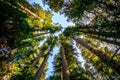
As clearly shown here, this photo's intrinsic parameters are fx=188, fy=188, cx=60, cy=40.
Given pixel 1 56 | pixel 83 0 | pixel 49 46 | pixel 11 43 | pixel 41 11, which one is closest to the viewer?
pixel 83 0

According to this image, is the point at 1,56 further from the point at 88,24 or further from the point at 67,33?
the point at 67,33

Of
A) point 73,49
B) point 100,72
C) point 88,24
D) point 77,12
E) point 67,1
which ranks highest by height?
point 67,1

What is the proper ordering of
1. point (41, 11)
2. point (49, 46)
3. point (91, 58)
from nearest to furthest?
point (91, 58)
point (41, 11)
point (49, 46)

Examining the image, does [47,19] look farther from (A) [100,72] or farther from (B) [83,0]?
(B) [83,0]

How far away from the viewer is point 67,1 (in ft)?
52.5

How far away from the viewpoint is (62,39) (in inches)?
910

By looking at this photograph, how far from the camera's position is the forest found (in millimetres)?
11883

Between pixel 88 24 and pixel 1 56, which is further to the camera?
pixel 88 24

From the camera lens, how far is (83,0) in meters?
11.8

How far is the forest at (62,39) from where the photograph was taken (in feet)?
39.0

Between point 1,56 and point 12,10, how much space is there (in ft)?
10.6

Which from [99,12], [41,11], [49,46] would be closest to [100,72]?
[99,12]

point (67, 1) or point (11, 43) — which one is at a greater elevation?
point (67, 1)

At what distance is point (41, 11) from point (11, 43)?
8.86m
